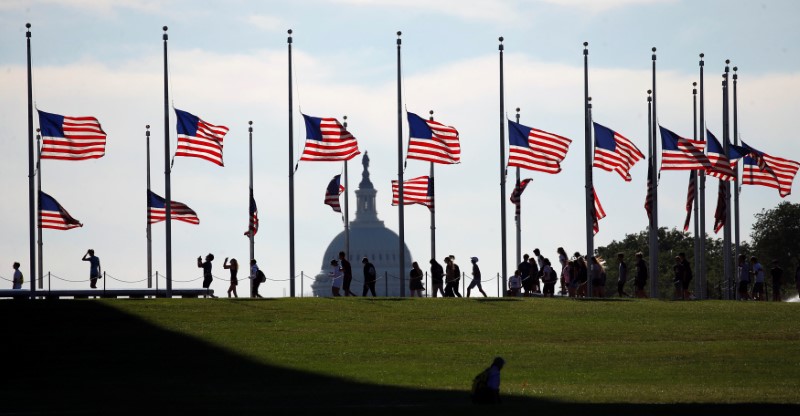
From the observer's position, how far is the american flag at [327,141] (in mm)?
56938

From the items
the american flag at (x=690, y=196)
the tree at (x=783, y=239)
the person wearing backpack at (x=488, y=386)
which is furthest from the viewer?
the tree at (x=783, y=239)

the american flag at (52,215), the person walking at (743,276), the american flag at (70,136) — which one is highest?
the american flag at (70,136)

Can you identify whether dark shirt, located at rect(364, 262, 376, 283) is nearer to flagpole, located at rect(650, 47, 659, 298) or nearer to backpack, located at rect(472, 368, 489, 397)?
flagpole, located at rect(650, 47, 659, 298)

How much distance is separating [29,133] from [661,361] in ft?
79.8

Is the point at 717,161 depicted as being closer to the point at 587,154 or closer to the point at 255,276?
the point at 587,154

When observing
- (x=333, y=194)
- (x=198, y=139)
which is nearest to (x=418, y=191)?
(x=333, y=194)

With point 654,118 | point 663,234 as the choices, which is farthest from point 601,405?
point 663,234

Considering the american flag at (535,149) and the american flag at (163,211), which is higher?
the american flag at (535,149)

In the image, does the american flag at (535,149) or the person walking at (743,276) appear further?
the person walking at (743,276)

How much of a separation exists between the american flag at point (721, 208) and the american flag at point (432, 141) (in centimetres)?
1149

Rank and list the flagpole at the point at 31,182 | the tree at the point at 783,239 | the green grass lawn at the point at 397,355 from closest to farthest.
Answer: the green grass lawn at the point at 397,355
the flagpole at the point at 31,182
the tree at the point at 783,239

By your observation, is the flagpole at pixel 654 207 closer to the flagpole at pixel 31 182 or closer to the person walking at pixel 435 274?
the person walking at pixel 435 274

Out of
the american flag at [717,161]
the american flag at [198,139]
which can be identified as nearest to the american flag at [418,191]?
the american flag at [717,161]

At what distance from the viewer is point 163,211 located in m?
63.8
